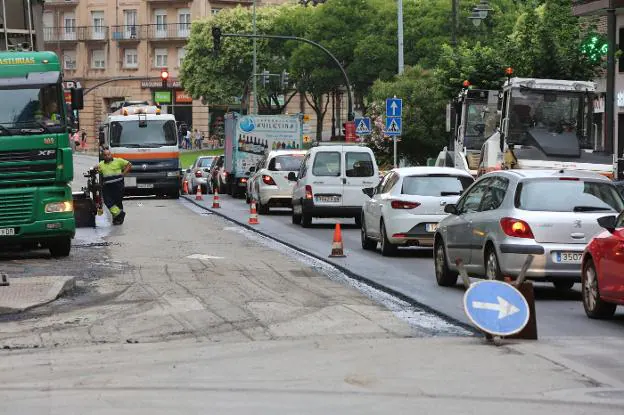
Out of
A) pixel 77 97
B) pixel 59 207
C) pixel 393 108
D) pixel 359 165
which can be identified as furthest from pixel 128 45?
pixel 59 207

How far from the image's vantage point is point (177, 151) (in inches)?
2024

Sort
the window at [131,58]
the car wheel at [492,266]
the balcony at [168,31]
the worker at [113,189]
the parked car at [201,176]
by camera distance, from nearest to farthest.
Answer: the car wheel at [492,266]
the worker at [113,189]
the parked car at [201,176]
the balcony at [168,31]
the window at [131,58]

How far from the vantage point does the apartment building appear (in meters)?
114

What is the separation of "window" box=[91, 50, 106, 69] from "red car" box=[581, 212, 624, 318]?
103 meters

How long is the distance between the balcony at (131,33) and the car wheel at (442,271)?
9774cm

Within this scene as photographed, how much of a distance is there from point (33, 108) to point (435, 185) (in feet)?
21.3

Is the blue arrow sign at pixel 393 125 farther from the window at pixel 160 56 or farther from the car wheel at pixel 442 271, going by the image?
the window at pixel 160 56

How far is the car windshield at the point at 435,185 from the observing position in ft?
80.1

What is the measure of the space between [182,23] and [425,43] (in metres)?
34.0

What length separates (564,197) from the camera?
17188 millimetres

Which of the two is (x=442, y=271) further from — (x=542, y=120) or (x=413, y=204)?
(x=542, y=120)

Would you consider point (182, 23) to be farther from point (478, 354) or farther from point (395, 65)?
point (478, 354)

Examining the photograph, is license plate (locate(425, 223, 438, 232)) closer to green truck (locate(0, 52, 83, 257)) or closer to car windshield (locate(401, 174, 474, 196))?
car windshield (locate(401, 174, 474, 196))

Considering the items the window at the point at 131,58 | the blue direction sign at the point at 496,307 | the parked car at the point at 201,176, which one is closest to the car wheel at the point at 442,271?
the blue direction sign at the point at 496,307
